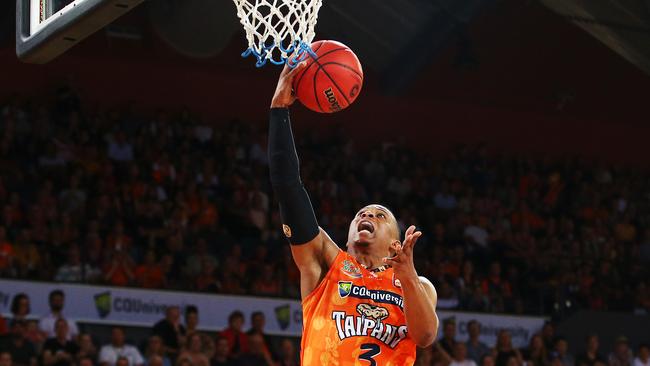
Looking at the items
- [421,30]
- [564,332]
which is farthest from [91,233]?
[421,30]

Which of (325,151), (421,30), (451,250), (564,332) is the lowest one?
(564,332)

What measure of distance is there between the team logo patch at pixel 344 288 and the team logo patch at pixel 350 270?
50mm

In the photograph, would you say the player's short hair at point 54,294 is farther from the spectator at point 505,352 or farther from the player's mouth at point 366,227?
the player's mouth at point 366,227

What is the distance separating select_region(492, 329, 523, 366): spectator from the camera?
42.5 ft

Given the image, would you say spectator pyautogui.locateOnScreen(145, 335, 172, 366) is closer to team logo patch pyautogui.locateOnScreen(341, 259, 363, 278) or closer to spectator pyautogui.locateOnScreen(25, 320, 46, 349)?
spectator pyautogui.locateOnScreen(25, 320, 46, 349)

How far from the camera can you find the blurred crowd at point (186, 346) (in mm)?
10547

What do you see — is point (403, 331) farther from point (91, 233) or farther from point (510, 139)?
point (510, 139)

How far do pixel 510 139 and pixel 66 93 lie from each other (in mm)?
8608

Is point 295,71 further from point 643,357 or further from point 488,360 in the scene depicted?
point 643,357

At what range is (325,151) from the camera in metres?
17.7

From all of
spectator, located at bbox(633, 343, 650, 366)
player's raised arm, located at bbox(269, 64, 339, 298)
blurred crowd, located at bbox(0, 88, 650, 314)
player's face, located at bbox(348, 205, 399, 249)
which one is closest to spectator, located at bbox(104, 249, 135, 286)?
blurred crowd, located at bbox(0, 88, 650, 314)

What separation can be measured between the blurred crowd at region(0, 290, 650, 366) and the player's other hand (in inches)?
229

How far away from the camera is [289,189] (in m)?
5.01

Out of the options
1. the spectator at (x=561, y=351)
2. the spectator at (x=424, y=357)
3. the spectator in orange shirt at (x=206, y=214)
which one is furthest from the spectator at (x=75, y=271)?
the spectator at (x=561, y=351)
